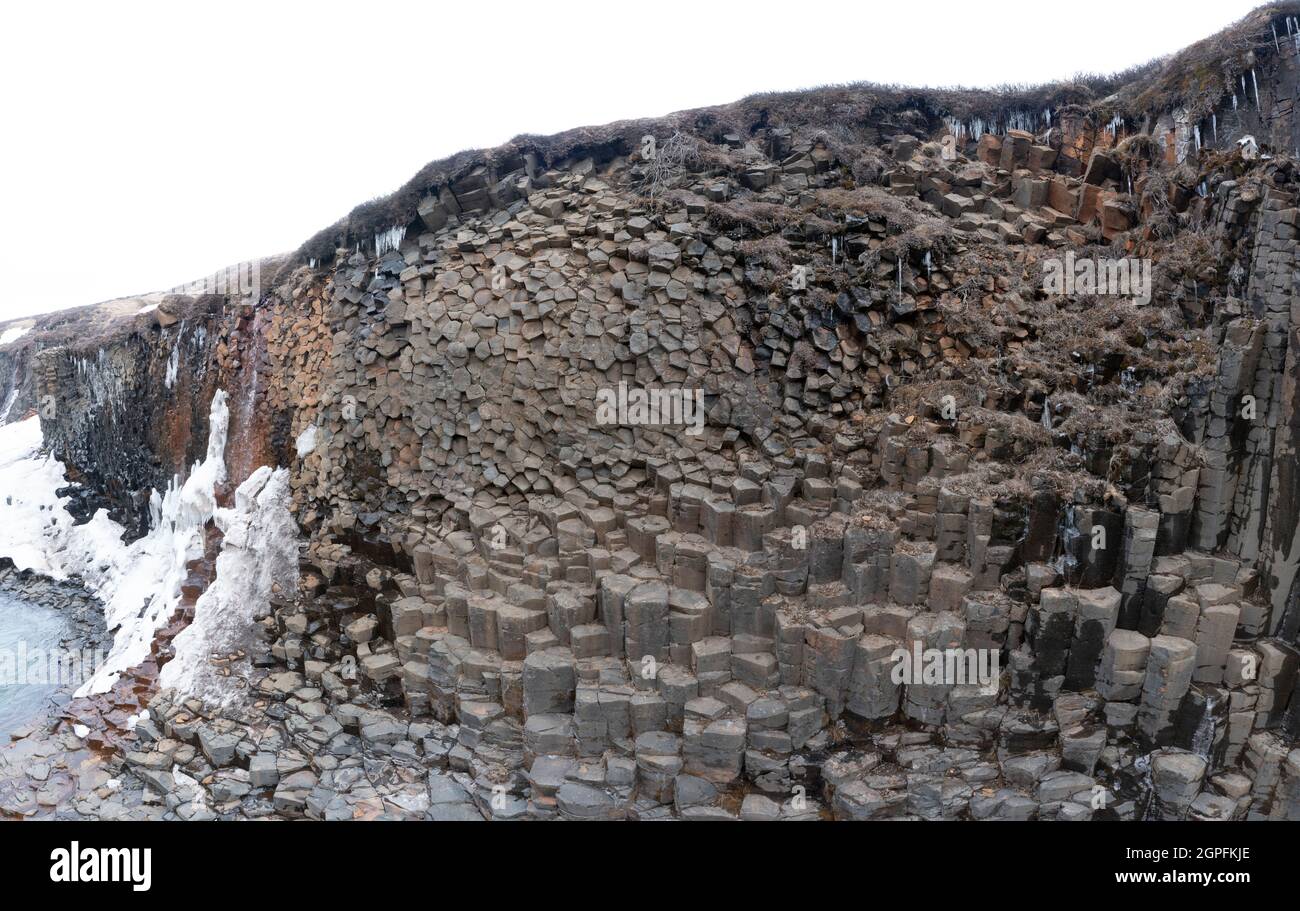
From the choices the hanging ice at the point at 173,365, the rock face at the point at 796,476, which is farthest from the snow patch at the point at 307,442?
the hanging ice at the point at 173,365

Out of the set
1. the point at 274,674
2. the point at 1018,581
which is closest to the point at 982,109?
the point at 1018,581

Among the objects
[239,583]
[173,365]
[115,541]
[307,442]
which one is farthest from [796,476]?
[115,541]

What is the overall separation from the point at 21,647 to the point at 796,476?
15280 millimetres

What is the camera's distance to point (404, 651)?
992cm

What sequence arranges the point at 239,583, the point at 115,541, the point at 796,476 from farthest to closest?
the point at 115,541 < the point at 239,583 < the point at 796,476

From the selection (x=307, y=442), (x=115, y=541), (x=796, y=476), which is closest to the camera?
(x=796, y=476)

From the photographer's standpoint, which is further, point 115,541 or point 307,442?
point 115,541

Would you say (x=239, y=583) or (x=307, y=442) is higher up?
(x=307, y=442)

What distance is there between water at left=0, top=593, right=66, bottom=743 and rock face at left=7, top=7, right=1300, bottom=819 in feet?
11.7

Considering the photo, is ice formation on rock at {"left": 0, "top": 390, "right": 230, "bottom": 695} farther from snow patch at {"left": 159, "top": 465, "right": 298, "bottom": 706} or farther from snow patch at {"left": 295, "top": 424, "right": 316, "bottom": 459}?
snow patch at {"left": 295, "top": 424, "right": 316, "bottom": 459}

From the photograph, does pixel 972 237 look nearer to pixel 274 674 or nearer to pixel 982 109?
pixel 982 109

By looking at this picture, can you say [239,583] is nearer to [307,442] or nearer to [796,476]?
[307,442]

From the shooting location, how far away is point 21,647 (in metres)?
15.2

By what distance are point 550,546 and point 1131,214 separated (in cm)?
870
